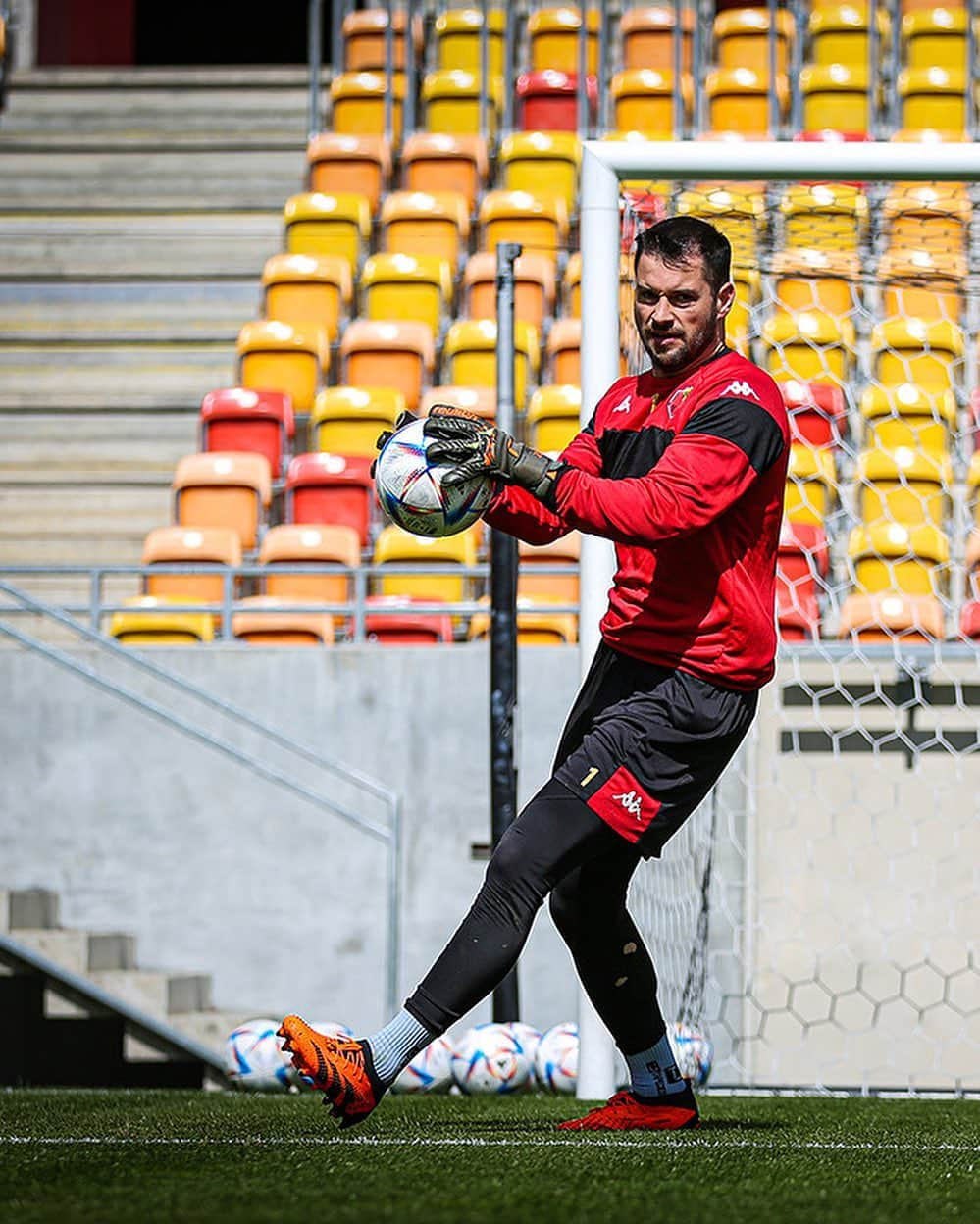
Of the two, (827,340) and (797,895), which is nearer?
(797,895)

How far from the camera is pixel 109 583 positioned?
1033cm

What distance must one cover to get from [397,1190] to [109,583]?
26.1 ft

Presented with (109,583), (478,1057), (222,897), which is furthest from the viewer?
(109,583)

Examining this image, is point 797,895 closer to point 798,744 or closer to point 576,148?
point 798,744

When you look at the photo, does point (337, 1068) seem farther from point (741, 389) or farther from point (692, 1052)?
point (692, 1052)

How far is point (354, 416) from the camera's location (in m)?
9.86

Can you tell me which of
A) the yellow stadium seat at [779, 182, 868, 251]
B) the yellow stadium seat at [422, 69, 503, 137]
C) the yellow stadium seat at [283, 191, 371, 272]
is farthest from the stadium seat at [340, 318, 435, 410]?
the yellow stadium seat at [779, 182, 868, 251]

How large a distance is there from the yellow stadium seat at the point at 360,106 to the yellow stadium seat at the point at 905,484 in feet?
16.7

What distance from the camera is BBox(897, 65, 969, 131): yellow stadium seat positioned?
11.7 meters

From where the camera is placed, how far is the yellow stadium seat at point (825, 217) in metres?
5.83

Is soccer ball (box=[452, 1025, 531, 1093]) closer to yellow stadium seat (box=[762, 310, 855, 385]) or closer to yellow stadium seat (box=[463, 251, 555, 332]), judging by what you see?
yellow stadium seat (box=[762, 310, 855, 385])

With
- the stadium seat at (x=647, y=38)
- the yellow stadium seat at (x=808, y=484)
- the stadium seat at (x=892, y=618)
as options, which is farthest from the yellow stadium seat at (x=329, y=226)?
the stadium seat at (x=892, y=618)

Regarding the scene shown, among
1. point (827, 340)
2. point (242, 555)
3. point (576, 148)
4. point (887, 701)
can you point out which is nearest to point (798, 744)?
point (887, 701)

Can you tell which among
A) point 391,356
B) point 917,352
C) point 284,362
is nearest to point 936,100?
point 917,352
